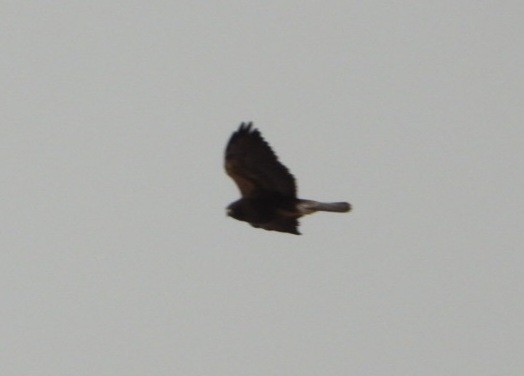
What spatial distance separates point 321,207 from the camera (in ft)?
94.7

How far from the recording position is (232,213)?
29188mm

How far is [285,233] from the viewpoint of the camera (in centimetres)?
2922

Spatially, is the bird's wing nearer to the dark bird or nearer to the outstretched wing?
the dark bird

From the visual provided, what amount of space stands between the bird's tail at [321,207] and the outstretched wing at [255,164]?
0.22m

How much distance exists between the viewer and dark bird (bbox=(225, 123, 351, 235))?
2834 cm

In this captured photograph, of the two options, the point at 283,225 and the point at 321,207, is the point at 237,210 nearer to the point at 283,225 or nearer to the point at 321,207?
the point at 283,225

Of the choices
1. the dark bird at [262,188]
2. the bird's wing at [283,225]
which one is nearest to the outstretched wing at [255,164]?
the dark bird at [262,188]

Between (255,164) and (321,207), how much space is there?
1092mm

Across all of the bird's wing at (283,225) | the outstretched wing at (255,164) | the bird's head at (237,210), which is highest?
the outstretched wing at (255,164)

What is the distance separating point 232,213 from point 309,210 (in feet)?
3.50

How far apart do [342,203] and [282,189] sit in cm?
82

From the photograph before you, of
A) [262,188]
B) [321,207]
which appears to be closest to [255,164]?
[262,188]

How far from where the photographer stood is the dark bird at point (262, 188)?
93.0ft

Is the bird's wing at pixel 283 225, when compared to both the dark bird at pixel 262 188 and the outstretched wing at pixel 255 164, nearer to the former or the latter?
the dark bird at pixel 262 188
